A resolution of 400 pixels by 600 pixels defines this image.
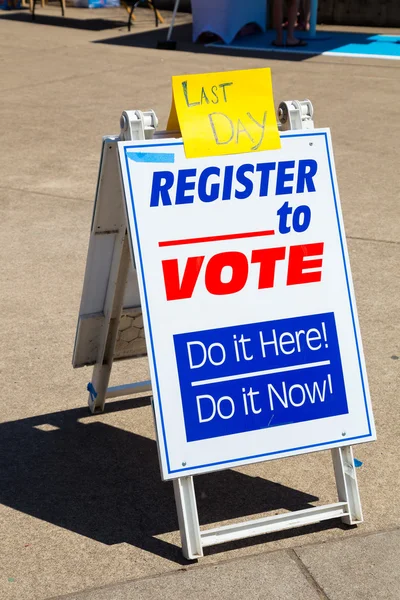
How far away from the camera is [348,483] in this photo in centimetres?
353

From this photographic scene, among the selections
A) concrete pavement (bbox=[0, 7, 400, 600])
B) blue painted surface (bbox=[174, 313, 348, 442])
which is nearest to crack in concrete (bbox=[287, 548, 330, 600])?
concrete pavement (bbox=[0, 7, 400, 600])

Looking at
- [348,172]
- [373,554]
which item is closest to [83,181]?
[348,172]

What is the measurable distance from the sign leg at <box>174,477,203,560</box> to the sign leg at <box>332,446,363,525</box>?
60 centimetres

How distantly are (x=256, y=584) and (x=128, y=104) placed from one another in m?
8.22

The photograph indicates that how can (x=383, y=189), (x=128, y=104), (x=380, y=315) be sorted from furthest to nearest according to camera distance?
(x=128, y=104) < (x=383, y=189) < (x=380, y=315)

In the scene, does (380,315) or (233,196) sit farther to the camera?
(380,315)

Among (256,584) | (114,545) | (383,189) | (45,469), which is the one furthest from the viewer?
(383,189)

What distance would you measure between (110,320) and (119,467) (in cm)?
64

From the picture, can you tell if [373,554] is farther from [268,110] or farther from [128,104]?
[128,104]

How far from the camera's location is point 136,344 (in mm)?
4133

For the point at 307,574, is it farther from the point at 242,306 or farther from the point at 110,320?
the point at 110,320

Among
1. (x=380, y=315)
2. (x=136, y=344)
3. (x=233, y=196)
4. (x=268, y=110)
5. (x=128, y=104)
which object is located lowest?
(x=128, y=104)

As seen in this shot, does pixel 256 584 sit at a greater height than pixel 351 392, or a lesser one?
lesser

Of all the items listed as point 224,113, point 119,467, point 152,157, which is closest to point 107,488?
point 119,467
